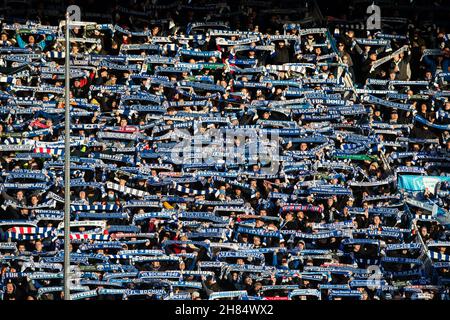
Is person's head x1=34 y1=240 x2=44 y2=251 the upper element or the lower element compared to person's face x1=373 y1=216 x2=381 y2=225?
lower

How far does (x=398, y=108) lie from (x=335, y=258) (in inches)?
230

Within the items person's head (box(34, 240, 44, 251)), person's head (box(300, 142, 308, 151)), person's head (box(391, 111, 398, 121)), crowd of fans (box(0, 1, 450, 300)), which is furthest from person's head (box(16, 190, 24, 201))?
person's head (box(391, 111, 398, 121))

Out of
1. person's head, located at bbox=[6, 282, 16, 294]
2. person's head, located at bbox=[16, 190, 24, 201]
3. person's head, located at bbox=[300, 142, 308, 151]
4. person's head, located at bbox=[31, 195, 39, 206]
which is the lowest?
person's head, located at bbox=[6, 282, 16, 294]

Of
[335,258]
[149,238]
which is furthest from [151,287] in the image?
[335,258]

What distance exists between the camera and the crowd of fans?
40.8 m

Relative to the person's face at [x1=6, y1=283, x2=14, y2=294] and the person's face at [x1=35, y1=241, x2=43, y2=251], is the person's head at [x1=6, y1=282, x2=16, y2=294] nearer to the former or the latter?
the person's face at [x1=6, y1=283, x2=14, y2=294]

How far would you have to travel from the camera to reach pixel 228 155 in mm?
43562

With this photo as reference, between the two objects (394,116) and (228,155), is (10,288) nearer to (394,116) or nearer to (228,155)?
(228,155)

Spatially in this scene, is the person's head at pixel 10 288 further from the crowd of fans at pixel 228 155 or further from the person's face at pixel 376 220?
the person's face at pixel 376 220

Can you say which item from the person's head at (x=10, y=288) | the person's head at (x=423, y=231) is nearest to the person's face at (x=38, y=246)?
the person's head at (x=10, y=288)

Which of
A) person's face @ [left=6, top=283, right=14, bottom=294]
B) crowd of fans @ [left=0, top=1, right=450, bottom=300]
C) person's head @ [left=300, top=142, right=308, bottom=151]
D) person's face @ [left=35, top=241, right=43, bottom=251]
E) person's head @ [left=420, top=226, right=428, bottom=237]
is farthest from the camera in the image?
person's head @ [left=300, top=142, right=308, bottom=151]

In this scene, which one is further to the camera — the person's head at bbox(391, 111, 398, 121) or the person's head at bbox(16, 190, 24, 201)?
the person's head at bbox(391, 111, 398, 121)

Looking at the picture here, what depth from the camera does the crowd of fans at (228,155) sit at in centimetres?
4075
